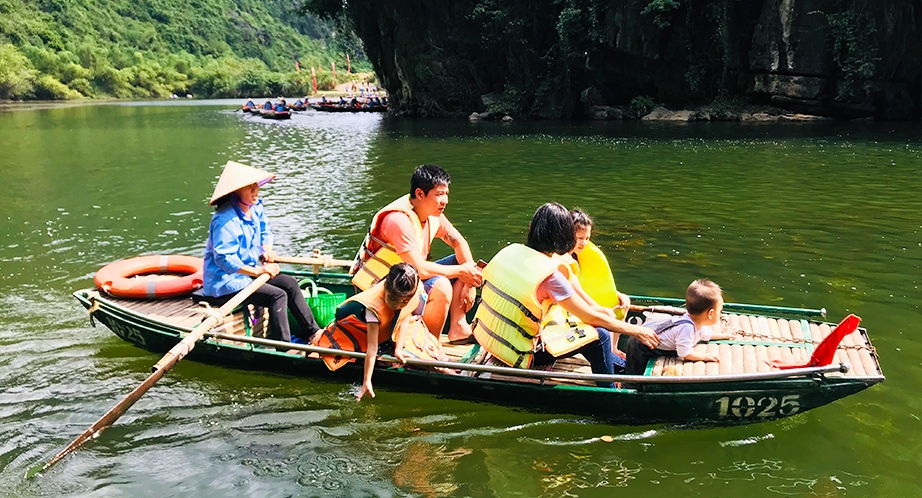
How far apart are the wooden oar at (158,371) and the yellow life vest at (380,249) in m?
0.95

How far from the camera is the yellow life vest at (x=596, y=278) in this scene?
5.83 meters

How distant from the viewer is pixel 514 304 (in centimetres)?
523

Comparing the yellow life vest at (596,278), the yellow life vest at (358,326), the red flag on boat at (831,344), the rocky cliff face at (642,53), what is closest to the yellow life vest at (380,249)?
the yellow life vest at (358,326)

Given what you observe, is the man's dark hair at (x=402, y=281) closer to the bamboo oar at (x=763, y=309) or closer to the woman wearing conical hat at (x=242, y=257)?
the woman wearing conical hat at (x=242, y=257)

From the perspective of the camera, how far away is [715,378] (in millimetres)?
4855

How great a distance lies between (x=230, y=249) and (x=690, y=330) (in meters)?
4.02

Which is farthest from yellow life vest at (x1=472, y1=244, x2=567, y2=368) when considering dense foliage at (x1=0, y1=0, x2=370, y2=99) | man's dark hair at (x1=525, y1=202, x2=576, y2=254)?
dense foliage at (x1=0, y1=0, x2=370, y2=99)

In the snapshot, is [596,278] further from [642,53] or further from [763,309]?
[642,53]

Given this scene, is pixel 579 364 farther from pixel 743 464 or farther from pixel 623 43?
pixel 623 43

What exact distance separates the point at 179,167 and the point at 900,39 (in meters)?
26.9

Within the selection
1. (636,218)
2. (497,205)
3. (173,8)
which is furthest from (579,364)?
(173,8)

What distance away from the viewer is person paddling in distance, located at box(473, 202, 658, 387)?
16.4 feet

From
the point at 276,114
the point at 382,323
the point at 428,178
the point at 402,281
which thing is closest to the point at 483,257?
the point at 428,178

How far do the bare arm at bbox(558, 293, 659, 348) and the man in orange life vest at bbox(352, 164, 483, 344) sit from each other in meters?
1.38
